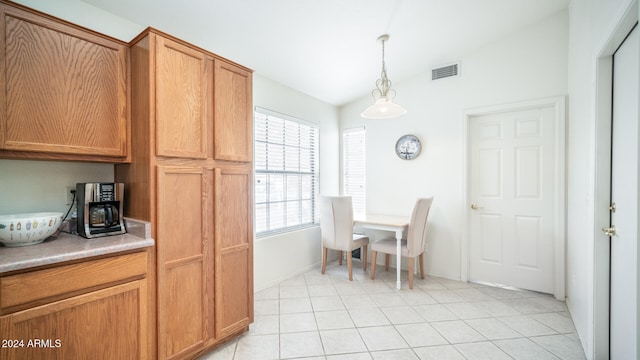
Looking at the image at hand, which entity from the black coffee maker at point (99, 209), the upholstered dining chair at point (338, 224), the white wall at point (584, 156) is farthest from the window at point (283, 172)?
the white wall at point (584, 156)

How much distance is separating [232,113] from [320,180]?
213 cm

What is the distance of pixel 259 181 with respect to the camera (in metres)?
3.13

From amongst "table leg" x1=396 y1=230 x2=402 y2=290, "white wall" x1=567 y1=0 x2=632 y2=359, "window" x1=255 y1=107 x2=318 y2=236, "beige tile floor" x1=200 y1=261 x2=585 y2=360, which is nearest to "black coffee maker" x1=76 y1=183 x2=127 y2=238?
"beige tile floor" x1=200 y1=261 x2=585 y2=360

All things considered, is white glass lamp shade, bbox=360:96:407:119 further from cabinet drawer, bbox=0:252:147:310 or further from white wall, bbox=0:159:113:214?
white wall, bbox=0:159:113:214

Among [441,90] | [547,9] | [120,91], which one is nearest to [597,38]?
[547,9]

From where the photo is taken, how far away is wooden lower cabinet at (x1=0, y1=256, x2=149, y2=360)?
47.2 inches

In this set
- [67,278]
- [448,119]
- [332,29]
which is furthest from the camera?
[448,119]

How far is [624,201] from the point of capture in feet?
5.02

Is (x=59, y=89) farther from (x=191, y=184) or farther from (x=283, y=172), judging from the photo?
(x=283, y=172)

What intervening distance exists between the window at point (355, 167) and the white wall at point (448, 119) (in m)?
0.14

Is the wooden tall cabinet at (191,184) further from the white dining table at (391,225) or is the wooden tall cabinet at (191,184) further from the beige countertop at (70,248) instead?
the white dining table at (391,225)

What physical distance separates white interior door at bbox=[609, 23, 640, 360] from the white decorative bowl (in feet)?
10.0

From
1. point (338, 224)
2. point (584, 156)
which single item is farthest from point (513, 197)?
point (338, 224)

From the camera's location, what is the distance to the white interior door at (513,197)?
2891mm
